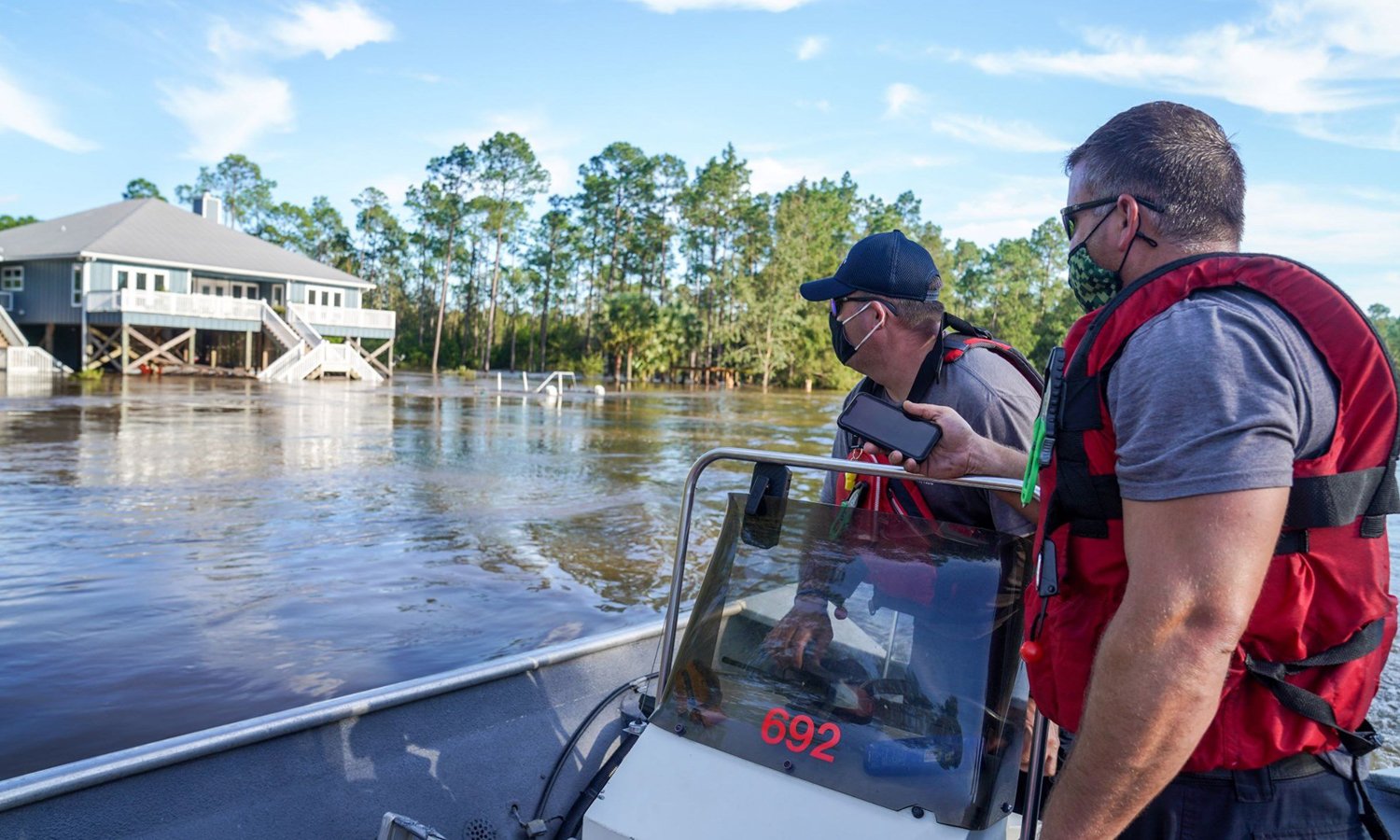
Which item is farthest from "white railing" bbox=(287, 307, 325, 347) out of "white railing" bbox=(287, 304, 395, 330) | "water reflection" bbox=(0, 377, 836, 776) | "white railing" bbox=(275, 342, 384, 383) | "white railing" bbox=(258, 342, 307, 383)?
"water reflection" bbox=(0, 377, 836, 776)

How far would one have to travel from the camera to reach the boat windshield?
2.20 metres

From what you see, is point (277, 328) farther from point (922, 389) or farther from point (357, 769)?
point (922, 389)

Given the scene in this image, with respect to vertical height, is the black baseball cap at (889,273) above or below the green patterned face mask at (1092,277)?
above

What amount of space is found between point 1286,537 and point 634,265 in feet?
259

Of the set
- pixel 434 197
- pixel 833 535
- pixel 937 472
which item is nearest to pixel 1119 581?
pixel 937 472

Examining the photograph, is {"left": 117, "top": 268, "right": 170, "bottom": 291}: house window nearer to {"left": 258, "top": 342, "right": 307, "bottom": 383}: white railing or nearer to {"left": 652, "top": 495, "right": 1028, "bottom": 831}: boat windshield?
{"left": 258, "top": 342, "right": 307, "bottom": 383}: white railing

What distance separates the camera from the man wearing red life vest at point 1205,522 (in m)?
1.39

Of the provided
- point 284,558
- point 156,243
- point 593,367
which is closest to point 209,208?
point 156,243

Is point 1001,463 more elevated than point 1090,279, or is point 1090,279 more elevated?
point 1090,279

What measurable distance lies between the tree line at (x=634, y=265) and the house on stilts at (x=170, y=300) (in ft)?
57.8

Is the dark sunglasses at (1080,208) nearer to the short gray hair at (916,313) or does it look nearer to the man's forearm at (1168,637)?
the man's forearm at (1168,637)

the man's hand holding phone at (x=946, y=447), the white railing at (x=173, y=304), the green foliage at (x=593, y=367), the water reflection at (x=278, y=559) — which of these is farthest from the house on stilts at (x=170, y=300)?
the man's hand holding phone at (x=946, y=447)

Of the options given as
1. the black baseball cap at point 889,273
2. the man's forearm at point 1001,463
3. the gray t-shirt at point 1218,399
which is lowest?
the man's forearm at point 1001,463

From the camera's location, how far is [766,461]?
2.65 m
